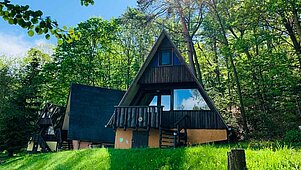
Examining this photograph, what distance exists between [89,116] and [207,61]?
14.2 m

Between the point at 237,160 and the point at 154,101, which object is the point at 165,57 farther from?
the point at 237,160

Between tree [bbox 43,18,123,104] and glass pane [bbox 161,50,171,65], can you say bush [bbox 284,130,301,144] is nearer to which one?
glass pane [bbox 161,50,171,65]

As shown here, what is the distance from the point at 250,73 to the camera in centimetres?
2073

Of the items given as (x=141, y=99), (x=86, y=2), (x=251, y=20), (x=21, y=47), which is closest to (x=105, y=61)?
(x=21, y=47)

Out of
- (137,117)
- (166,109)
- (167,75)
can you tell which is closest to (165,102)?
(166,109)

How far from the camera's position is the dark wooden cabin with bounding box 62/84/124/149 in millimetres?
21719

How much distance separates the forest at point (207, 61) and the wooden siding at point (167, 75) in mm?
3364

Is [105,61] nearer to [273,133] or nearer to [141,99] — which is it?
[141,99]

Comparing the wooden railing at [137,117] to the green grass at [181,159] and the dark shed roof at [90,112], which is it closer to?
the green grass at [181,159]

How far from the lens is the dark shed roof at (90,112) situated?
858 inches

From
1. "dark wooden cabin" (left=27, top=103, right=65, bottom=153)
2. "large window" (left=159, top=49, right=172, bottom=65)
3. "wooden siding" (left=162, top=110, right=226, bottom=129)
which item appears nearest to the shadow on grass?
"wooden siding" (left=162, top=110, right=226, bottom=129)

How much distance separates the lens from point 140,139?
1634 cm

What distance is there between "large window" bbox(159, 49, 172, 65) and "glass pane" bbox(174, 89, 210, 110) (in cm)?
169

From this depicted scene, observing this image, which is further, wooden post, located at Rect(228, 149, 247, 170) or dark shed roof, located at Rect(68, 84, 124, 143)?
dark shed roof, located at Rect(68, 84, 124, 143)
